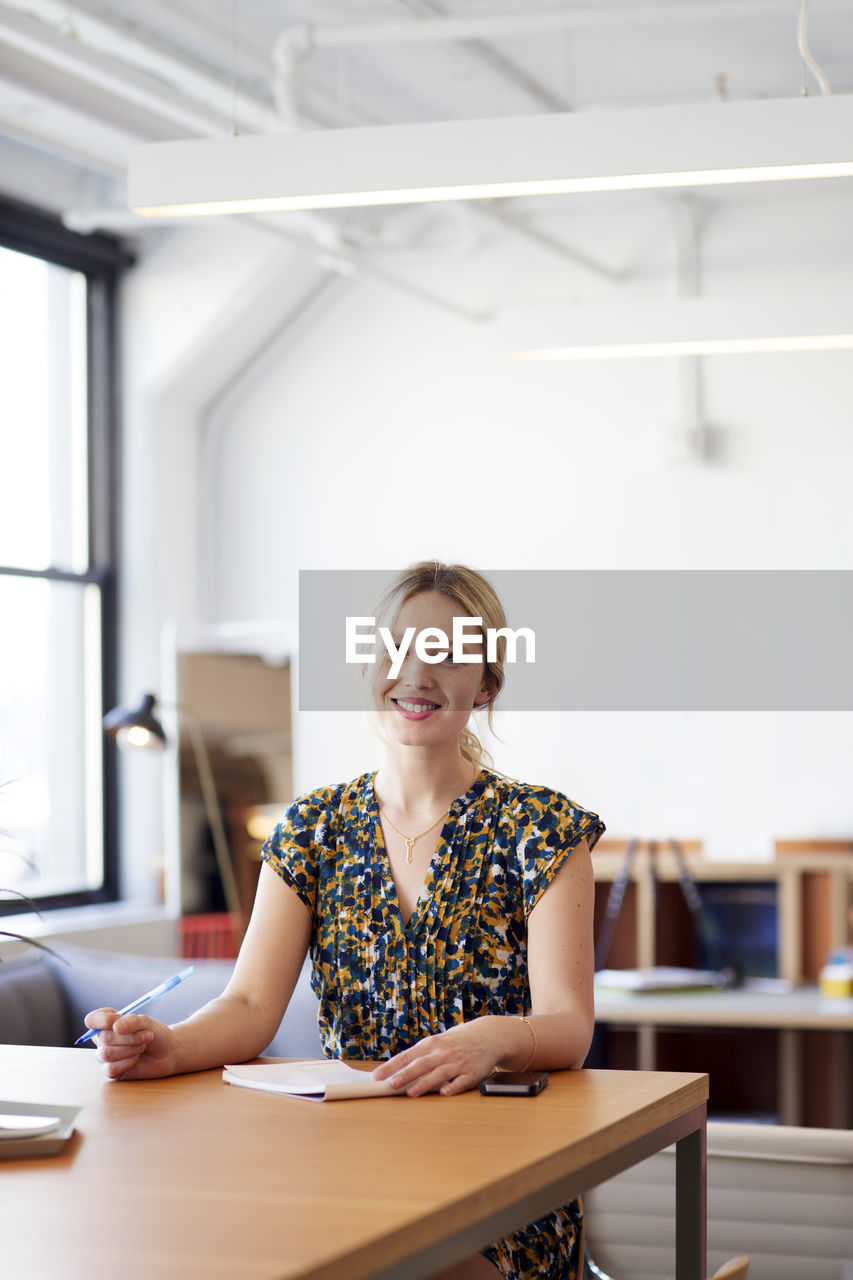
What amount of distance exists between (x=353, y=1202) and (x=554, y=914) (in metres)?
0.77

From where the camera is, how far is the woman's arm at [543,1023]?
5.79 feet

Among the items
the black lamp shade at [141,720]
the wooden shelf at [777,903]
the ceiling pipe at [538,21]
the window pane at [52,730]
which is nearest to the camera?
the ceiling pipe at [538,21]

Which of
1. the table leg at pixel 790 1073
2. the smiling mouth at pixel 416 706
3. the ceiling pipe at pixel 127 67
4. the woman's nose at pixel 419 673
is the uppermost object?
the ceiling pipe at pixel 127 67

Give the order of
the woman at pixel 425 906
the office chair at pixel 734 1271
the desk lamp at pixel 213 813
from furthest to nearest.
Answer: the desk lamp at pixel 213 813 → the woman at pixel 425 906 → the office chair at pixel 734 1271

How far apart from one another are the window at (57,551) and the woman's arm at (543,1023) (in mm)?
4487

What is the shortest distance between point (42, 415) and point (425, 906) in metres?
4.96

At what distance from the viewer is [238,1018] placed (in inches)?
79.8

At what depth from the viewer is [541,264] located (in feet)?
21.9

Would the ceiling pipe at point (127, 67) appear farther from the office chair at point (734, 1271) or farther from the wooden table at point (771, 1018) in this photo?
the office chair at point (734, 1271)

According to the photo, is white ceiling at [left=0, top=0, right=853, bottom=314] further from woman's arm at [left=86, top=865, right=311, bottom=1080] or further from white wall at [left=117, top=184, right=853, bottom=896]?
woman's arm at [left=86, top=865, right=311, bottom=1080]

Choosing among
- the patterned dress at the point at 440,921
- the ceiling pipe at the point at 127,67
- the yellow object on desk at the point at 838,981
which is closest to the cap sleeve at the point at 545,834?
the patterned dress at the point at 440,921

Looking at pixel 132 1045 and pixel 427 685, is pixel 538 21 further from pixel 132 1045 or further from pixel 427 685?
pixel 132 1045

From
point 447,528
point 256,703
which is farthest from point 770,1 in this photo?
point 256,703

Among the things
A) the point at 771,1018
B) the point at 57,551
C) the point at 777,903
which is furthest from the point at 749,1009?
the point at 57,551
